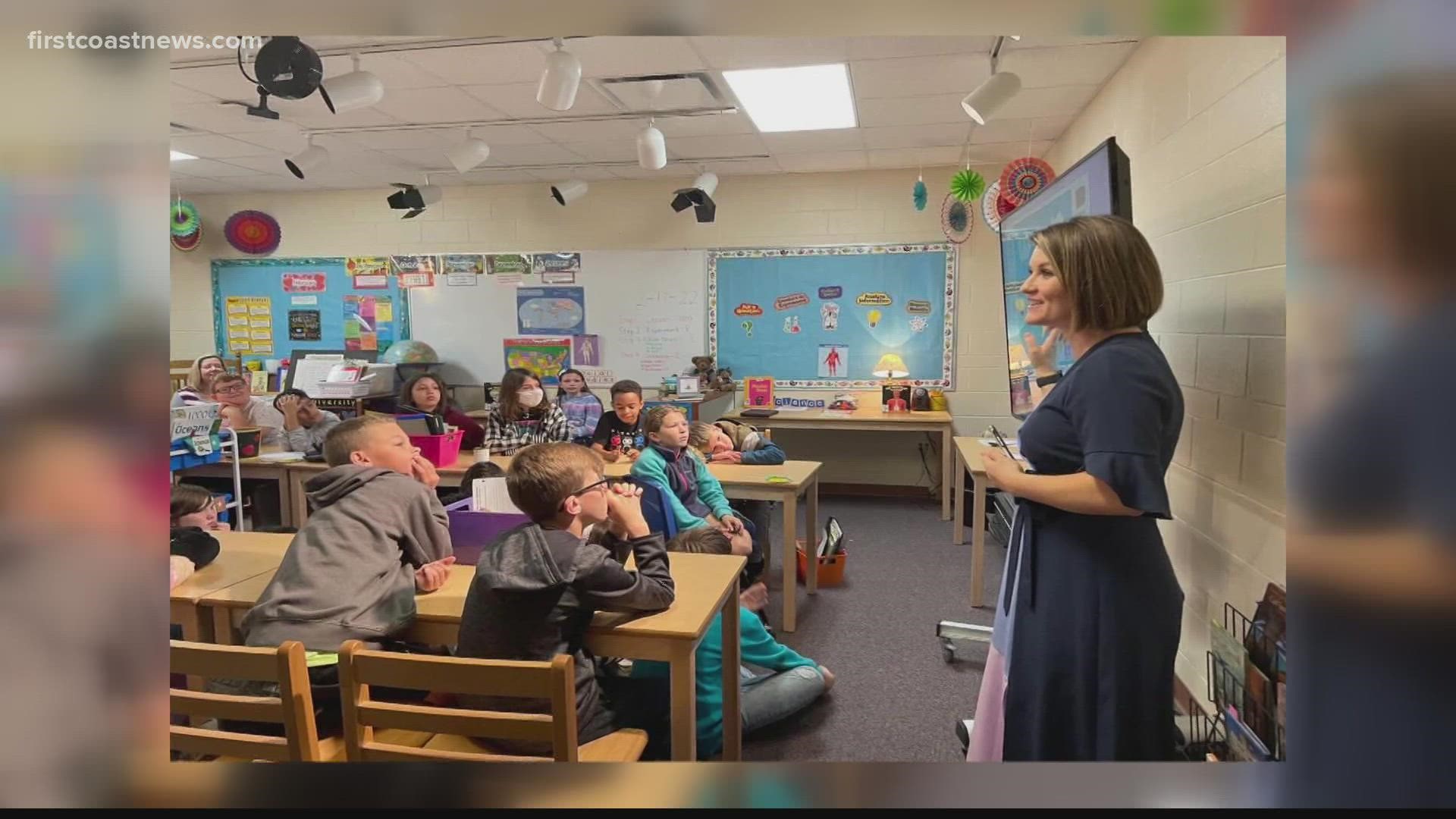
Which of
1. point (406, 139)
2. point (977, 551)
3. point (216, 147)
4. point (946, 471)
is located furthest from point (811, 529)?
point (216, 147)

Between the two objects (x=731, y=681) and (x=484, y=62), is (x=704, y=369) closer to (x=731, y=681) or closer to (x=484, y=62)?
(x=484, y=62)

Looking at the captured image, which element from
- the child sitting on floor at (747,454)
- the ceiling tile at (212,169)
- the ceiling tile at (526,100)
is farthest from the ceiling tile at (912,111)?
the ceiling tile at (212,169)

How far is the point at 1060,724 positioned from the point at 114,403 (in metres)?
1.42

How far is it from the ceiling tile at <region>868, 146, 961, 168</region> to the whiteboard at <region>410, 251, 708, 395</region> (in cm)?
141

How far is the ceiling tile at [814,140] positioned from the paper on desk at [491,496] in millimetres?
2648

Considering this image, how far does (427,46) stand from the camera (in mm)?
2818

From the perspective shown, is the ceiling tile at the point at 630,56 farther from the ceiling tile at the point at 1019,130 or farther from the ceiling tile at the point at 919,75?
the ceiling tile at the point at 1019,130

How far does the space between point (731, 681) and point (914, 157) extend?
3771 millimetres

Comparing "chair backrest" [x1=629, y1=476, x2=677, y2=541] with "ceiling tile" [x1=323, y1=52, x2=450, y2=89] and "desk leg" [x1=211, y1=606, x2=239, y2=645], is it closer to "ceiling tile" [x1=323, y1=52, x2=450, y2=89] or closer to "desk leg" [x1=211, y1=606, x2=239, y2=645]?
"desk leg" [x1=211, y1=606, x2=239, y2=645]

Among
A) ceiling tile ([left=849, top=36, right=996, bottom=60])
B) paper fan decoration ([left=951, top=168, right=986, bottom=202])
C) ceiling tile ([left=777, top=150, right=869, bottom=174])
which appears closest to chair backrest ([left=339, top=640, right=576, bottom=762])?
ceiling tile ([left=849, top=36, right=996, bottom=60])

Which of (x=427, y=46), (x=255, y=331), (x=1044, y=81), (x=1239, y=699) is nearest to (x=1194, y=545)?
(x=1239, y=699)

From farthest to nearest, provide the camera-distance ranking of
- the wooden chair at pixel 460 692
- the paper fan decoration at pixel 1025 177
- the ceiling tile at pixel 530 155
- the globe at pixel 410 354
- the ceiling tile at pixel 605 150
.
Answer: the globe at pixel 410 354, the ceiling tile at pixel 530 155, the ceiling tile at pixel 605 150, the paper fan decoration at pixel 1025 177, the wooden chair at pixel 460 692

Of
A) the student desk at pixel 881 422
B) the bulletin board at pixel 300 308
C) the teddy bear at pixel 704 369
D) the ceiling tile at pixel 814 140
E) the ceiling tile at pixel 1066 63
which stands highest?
the ceiling tile at pixel 814 140

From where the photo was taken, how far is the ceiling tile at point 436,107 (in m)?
3.46
